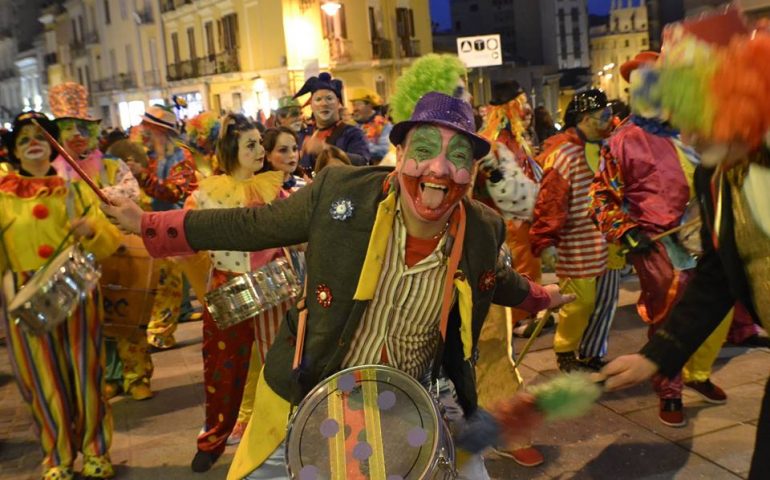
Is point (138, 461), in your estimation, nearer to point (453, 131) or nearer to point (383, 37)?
point (453, 131)

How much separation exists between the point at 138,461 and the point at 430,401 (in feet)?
9.96

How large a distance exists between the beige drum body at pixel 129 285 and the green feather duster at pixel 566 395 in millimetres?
3414

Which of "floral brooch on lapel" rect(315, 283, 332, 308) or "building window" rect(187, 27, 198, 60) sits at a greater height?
"building window" rect(187, 27, 198, 60)

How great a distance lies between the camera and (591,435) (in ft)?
15.3

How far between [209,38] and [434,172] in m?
35.4

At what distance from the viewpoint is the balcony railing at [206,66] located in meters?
33.4

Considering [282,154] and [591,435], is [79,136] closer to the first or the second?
[282,154]

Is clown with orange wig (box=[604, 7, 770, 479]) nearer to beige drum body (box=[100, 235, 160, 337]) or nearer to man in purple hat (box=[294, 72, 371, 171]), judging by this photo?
beige drum body (box=[100, 235, 160, 337])

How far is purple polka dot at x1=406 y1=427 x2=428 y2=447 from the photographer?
237 cm

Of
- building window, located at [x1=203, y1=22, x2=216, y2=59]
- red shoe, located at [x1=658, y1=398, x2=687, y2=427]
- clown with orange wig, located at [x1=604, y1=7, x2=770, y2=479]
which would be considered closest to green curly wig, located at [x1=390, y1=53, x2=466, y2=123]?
clown with orange wig, located at [x1=604, y1=7, x2=770, y2=479]

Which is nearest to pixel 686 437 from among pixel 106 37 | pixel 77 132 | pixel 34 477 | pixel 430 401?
pixel 430 401

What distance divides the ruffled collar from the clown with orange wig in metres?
3.05

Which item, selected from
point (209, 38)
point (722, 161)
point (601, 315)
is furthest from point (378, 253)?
point (209, 38)

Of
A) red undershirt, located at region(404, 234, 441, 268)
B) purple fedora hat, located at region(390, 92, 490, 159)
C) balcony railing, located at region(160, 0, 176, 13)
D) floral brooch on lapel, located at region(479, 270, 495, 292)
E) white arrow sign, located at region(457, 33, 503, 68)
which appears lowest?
floral brooch on lapel, located at region(479, 270, 495, 292)
